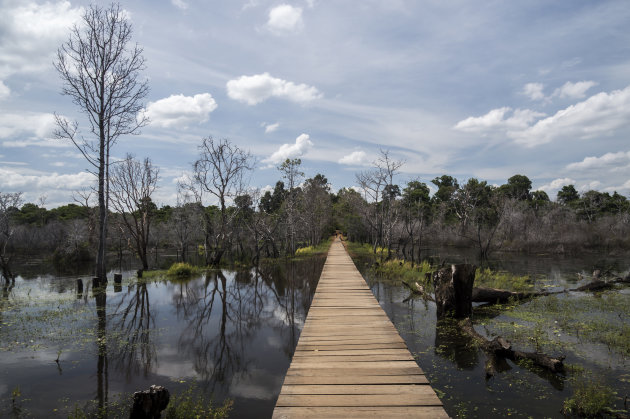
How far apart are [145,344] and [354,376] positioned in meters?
4.84

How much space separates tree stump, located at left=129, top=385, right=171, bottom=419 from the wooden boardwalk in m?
1.41

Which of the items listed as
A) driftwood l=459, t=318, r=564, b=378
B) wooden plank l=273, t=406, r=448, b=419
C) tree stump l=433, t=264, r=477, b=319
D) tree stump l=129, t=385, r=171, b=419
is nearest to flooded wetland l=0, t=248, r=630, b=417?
driftwood l=459, t=318, r=564, b=378

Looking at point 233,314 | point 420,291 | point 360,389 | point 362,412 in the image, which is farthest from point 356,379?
point 420,291

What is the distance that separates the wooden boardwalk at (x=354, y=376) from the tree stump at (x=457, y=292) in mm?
1957

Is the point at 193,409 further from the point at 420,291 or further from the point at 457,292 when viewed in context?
the point at 420,291

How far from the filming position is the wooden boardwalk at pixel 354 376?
3.70 m

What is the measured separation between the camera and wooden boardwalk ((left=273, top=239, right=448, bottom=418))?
3.70 metres

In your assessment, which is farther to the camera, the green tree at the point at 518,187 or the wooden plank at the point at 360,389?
the green tree at the point at 518,187

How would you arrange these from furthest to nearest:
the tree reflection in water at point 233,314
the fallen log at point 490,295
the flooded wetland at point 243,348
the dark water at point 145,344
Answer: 1. the fallen log at point 490,295
2. the tree reflection in water at point 233,314
3. the dark water at point 145,344
4. the flooded wetland at point 243,348

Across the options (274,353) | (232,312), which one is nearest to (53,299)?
(232,312)

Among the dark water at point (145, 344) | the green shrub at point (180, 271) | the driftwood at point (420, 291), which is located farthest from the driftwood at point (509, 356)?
the green shrub at point (180, 271)

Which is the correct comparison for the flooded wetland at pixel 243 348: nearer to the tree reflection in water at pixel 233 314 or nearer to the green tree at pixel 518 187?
the tree reflection in water at pixel 233 314

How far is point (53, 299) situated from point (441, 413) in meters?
12.9

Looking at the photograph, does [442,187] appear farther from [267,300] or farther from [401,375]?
[401,375]
